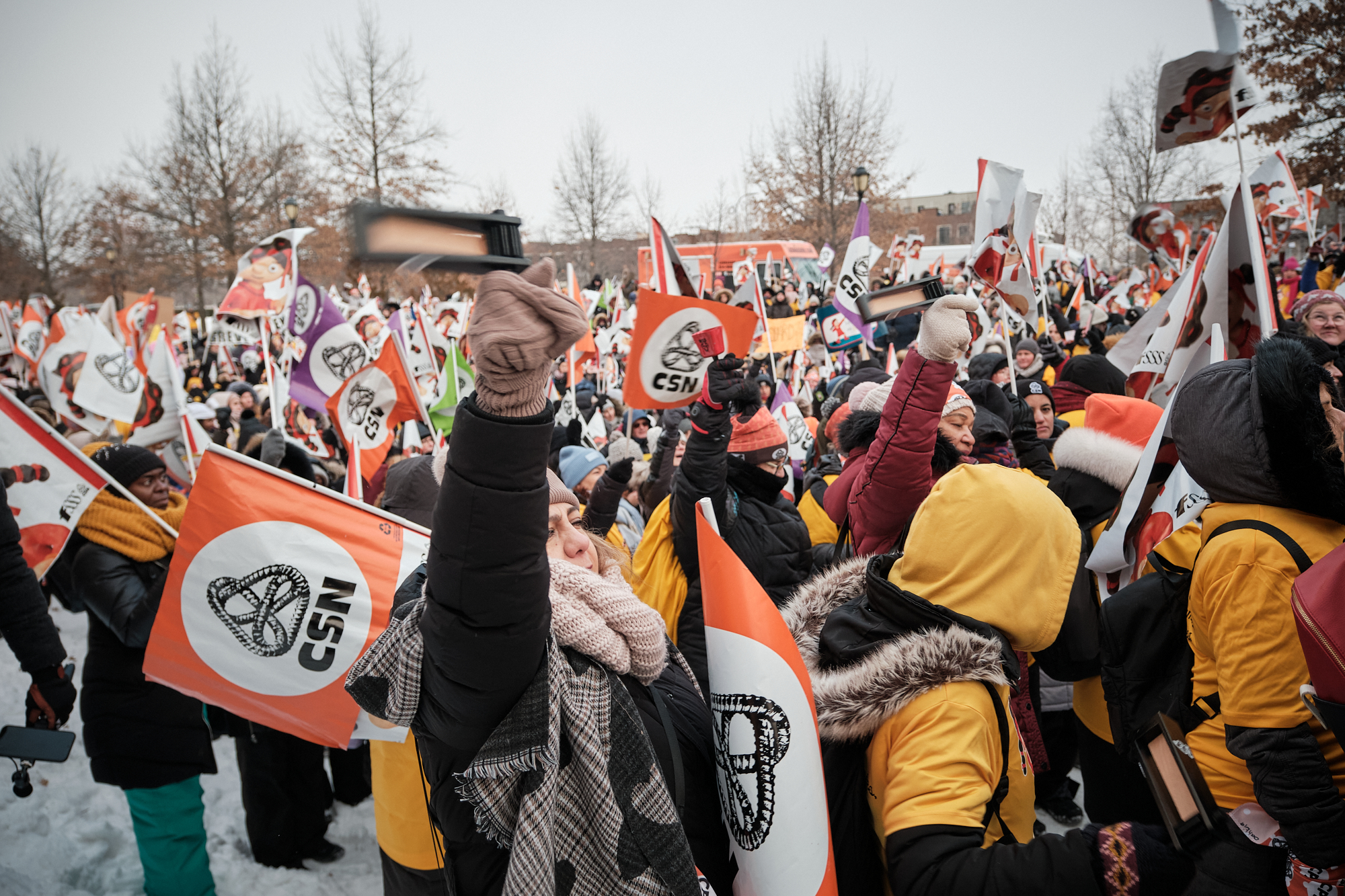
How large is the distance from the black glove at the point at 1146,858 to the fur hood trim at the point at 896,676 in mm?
308

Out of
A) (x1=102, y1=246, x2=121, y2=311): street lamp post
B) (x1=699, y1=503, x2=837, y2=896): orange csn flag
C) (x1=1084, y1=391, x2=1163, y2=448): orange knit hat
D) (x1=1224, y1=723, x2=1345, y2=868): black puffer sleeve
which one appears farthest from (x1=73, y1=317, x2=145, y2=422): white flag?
(x1=102, y1=246, x2=121, y2=311): street lamp post

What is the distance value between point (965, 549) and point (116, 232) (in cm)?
3898

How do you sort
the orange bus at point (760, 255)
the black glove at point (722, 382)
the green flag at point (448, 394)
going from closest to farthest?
the black glove at point (722, 382) → the green flag at point (448, 394) → the orange bus at point (760, 255)

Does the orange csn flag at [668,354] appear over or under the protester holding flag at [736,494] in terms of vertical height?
over

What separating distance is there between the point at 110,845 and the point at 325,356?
12.2 ft

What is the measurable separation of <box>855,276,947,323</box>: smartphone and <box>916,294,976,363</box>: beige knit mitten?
0.43m

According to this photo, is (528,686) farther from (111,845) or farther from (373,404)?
(373,404)

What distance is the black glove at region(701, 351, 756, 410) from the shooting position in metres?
2.85

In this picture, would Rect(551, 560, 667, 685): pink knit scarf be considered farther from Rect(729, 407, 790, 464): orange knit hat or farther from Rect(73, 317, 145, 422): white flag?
Rect(73, 317, 145, 422): white flag

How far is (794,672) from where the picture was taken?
1545mm

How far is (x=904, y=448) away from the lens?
2531 millimetres

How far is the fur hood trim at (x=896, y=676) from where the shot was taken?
1.49 meters

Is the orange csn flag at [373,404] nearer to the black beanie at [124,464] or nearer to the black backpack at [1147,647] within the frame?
the black beanie at [124,464]

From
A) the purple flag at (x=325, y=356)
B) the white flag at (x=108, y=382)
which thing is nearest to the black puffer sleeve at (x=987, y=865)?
the purple flag at (x=325, y=356)
